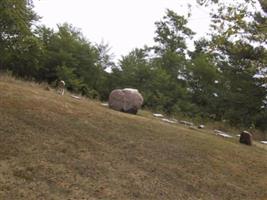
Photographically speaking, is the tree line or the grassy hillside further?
the tree line

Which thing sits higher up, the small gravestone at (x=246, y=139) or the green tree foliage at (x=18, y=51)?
the green tree foliage at (x=18, y=51)

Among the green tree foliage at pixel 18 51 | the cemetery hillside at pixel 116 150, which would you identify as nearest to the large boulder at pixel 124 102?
the cemetery hillside at pixel 116 150

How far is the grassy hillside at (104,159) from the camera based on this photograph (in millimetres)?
7371

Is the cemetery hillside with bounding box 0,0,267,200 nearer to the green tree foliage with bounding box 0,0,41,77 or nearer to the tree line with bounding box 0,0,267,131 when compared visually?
the green tree foliage with bounding box 0,0,41,77

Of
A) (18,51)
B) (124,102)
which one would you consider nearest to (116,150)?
(124,102)

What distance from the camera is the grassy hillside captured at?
24.2ft

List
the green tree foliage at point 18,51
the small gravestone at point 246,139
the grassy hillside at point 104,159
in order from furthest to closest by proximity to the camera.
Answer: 1. the green tree foliage at point 18,51
2. the small gravestone at point 246,139
3. the grassy hillside at point 104,159

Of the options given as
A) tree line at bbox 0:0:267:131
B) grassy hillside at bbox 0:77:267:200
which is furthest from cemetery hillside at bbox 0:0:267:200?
tree line at bbox 0:0:267:131

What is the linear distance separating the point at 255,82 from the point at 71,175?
80.3 feet

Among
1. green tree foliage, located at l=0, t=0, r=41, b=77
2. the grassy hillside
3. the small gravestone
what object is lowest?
the grassy hillside

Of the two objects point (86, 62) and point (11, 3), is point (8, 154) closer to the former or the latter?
point (11, 3)

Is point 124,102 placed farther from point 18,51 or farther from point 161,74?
point 161,74

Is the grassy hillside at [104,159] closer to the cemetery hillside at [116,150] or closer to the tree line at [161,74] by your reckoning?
the cemetery hillside at [116,150]

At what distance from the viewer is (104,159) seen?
8.95 m
